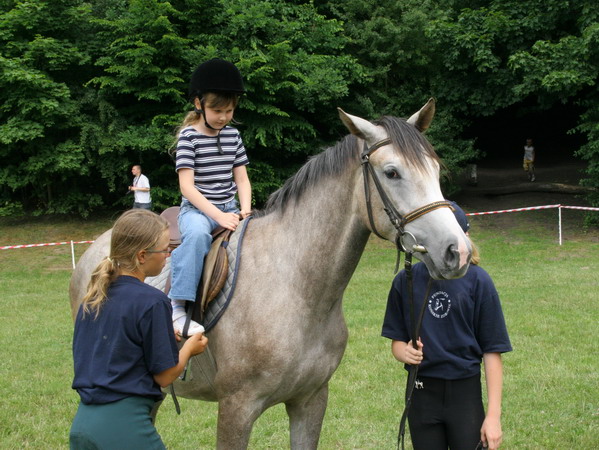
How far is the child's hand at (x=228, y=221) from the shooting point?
135 inches

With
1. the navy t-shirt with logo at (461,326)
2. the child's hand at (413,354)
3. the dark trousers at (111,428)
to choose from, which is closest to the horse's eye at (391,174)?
the navy t-shirt with logo at (461,326)

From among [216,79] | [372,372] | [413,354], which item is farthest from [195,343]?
[372,372]

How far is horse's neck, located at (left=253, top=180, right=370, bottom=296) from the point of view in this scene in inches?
121

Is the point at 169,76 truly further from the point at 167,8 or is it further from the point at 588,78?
the point at 588,78

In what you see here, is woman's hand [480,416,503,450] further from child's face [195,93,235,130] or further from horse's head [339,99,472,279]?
child's face [195,93,235,130]

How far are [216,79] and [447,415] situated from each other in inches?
90.2

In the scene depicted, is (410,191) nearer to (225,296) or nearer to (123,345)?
(225,296)

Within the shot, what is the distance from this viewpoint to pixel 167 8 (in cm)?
1736

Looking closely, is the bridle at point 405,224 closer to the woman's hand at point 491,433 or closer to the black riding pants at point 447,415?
the black riding pants at point 447,415

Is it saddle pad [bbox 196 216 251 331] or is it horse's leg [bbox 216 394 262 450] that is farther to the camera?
saddle pad [bbox 196 216 251 331]

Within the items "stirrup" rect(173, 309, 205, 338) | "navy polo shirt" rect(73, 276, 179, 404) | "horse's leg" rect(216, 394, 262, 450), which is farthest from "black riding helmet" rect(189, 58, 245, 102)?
"horse's leg" rect(216, 394, 262, 450)

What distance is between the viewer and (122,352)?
2.33 m

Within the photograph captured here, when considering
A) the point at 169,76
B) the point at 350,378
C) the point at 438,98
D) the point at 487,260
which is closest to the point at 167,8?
the point at 169,76

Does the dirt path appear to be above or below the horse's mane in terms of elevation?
below
